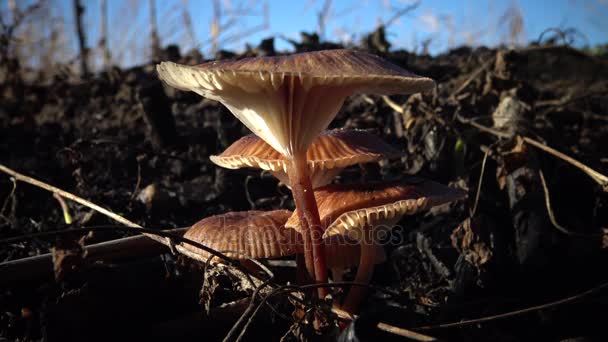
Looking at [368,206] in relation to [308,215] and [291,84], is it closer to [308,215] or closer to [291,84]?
[308,215]

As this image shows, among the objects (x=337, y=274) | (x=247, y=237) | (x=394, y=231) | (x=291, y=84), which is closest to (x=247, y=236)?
(x=247, y=237)

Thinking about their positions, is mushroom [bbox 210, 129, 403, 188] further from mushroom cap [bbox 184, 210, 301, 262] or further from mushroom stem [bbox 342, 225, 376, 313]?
mushroom stem [bbox 342, 225, 376, 313]

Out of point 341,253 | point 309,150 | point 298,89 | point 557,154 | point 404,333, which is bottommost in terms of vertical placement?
point 404,333

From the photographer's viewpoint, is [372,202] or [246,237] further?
[246,237]

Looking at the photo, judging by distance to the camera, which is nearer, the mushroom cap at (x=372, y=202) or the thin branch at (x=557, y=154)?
the mushroom cap at (x=372, y=202)

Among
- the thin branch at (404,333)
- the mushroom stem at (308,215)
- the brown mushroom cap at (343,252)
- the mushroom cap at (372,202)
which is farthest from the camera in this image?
the brown mushroom cap at (343,252)

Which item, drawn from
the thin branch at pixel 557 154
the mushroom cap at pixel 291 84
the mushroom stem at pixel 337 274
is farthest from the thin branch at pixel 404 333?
the thin branch at pixel 557 154

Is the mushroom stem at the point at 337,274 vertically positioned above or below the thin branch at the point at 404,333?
above

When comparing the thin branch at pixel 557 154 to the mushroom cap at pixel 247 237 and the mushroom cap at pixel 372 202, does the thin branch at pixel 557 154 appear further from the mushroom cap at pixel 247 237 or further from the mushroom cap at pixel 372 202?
the mushroom cap at pixel 247 237
